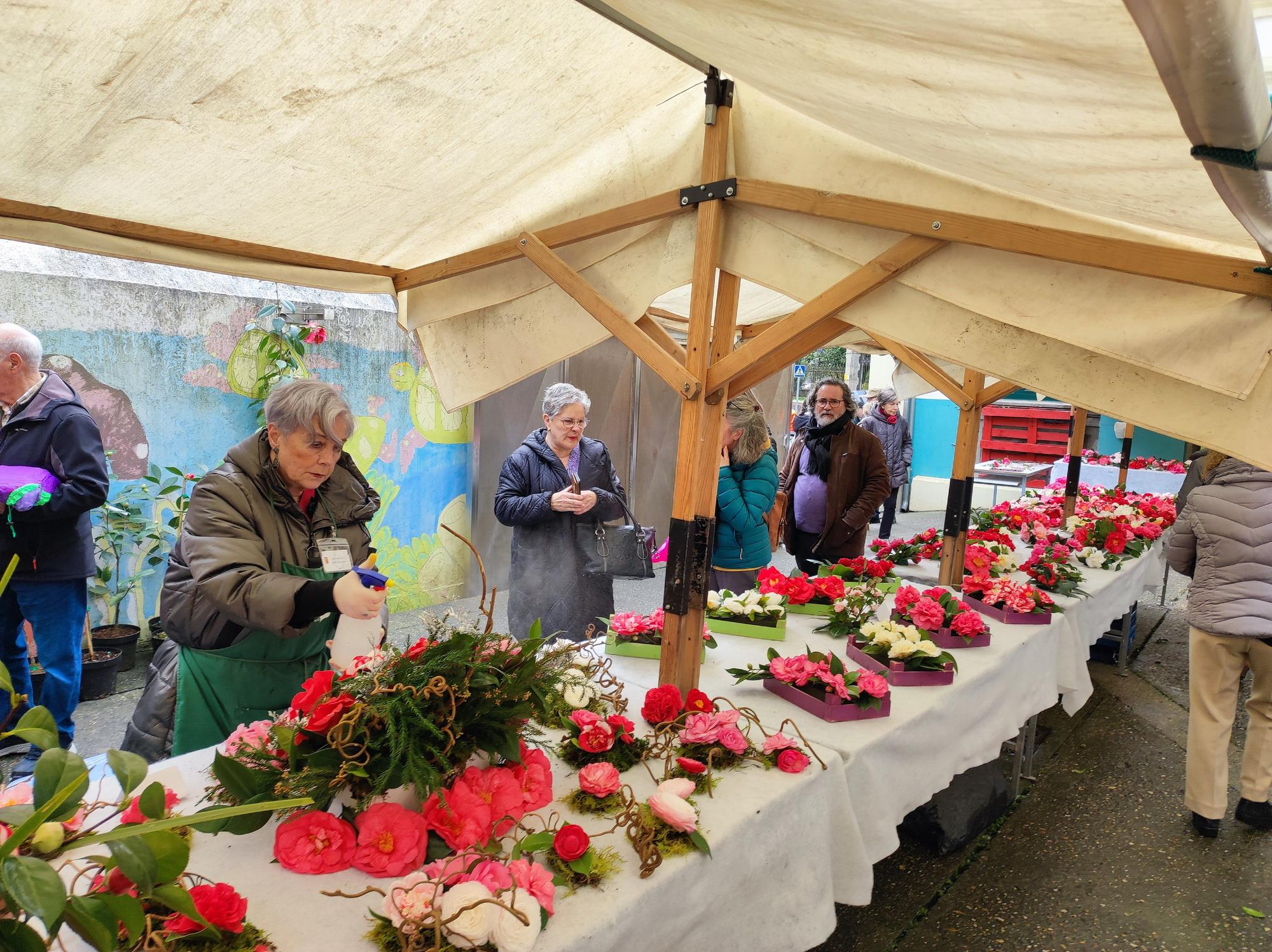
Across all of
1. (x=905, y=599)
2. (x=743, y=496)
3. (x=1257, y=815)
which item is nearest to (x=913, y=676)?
(x=905, y=599)

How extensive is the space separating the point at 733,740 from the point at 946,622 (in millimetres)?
1507

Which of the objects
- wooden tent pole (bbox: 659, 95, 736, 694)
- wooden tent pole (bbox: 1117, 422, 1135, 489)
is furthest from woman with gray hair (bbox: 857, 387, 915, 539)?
wooden tent pole (bbox: 659, 95, 736, 694)

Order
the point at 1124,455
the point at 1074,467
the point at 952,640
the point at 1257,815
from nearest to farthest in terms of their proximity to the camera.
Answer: the point at 952,640 → the point at 1257,815 → the point at 1074,467 → the point at 1124,455

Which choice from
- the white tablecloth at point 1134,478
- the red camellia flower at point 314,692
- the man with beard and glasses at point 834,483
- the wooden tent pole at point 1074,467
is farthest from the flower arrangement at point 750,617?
the white tablecloth at point 1134,478

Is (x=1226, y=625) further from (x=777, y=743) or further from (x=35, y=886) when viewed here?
(x=35, y=886)

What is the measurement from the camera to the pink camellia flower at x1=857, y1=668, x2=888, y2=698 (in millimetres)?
2332

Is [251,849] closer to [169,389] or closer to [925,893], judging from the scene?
[925,893]

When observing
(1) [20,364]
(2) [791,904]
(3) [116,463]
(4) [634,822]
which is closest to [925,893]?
(2) [791,904]

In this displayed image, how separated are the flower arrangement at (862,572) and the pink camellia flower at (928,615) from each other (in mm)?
499

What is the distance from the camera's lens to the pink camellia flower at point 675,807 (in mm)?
1614

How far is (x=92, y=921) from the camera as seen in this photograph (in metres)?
0.85

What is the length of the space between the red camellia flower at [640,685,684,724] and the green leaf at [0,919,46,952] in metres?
1.47

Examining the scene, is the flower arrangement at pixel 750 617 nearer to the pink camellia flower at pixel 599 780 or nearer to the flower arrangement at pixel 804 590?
the flower arrangement at pixel 804 590

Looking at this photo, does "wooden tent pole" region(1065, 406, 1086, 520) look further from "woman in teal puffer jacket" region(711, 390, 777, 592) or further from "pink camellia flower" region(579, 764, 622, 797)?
"pink camellia flower" region(579, 764, 622, 797)
